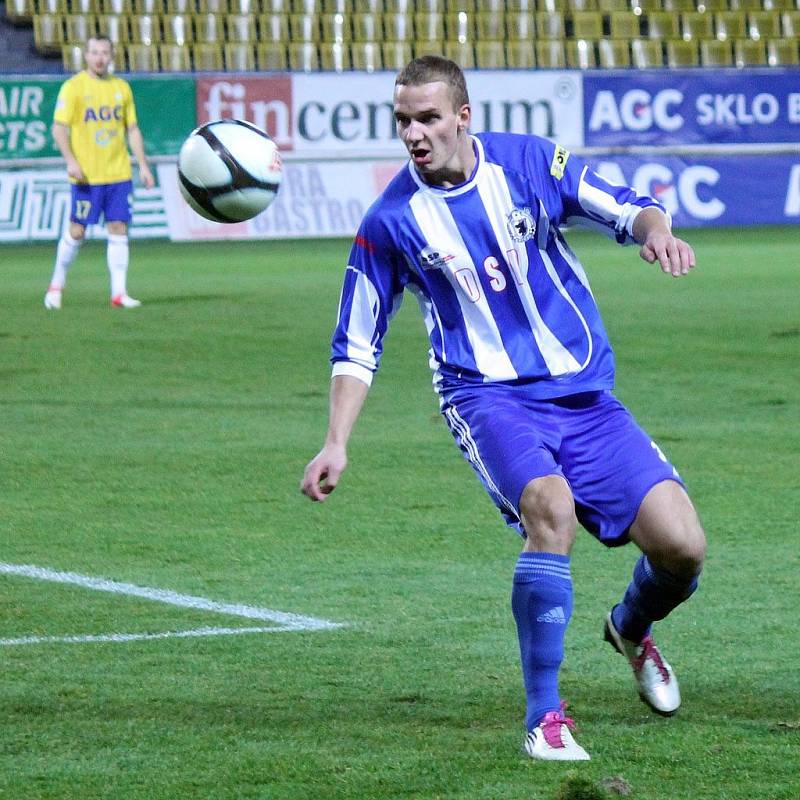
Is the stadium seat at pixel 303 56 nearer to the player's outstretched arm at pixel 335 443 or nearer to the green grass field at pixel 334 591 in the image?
the green grass field at pixel 334 591

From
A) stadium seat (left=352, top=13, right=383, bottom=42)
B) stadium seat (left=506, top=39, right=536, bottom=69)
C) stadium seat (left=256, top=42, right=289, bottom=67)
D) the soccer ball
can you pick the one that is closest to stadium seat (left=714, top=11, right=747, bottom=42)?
stadium seat (left=506, top=39, right=536, bottom=69)

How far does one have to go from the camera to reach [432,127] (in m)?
4.38

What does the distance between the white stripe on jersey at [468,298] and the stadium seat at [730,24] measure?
24.7 meters

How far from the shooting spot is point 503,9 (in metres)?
27.6

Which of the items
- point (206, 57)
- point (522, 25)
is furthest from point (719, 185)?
point (206, 57)

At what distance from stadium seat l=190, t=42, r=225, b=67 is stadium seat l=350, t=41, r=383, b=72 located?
1.99m

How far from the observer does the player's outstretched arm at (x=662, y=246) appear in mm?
4199

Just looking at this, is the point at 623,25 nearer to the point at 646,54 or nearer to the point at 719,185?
the point at 646,54

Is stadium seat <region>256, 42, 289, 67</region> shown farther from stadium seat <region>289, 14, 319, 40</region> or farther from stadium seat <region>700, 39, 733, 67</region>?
stadium seat <region>700, 39, 733, 67</region>

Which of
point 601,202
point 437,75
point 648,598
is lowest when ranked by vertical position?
point 648,598

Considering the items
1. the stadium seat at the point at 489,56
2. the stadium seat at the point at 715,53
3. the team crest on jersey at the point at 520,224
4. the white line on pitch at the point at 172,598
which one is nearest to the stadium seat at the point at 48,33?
the stadium seat at the point at 489,56

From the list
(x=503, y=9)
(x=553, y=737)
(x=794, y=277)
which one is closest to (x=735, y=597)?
(x=553, y=737)

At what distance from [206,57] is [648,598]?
877 inches

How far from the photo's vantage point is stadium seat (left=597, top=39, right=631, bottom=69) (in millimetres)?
27062
